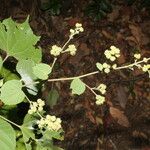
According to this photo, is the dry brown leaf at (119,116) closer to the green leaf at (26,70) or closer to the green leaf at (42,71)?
the green leaf at (26,70)

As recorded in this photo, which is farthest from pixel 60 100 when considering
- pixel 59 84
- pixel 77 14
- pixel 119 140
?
pixel 77 14

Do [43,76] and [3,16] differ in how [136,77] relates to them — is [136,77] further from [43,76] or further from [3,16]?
[43,76]

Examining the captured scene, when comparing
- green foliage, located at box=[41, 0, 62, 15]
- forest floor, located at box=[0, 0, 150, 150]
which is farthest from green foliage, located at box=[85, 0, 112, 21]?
green foliage, located at box=[41, 0, 62, 15]

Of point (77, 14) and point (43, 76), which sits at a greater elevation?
point (43, 76)

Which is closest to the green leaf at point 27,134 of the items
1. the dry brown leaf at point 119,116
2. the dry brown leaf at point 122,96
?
the dry brown leaf at point 119,116

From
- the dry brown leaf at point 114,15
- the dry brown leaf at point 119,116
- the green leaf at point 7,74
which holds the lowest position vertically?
the dry brown leaf at point 119,116

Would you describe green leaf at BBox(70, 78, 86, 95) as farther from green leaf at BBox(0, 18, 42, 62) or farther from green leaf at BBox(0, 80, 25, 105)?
green leaf at BBox(0, 18, 42, 62)

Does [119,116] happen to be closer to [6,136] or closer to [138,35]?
[138,35]
